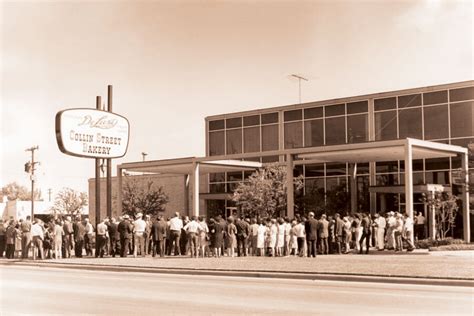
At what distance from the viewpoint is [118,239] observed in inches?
1129

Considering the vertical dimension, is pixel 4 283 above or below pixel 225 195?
below

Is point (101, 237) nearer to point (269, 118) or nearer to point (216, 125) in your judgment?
point (269, 118)

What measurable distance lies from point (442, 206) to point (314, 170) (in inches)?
503

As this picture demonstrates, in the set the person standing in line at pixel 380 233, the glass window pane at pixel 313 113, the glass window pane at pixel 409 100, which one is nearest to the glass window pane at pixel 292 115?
the glass window pane at pixel 313 113

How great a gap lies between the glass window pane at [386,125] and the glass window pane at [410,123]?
1.45ft

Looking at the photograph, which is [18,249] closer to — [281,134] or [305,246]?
[305,246]

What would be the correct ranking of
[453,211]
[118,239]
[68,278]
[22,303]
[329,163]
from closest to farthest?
[22,303], [68,278], [118,239], [453,211], [329,163]

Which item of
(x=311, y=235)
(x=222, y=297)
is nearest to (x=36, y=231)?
(x=311, y=235)

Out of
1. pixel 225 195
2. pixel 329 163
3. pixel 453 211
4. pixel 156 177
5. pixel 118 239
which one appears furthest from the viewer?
pixel 156 177

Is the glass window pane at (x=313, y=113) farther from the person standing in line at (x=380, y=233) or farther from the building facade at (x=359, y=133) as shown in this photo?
the person standing in line at (x=380, y=233)

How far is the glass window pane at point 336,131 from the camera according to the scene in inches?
1762

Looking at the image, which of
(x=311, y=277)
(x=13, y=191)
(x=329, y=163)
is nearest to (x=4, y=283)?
(x=311, y=277)

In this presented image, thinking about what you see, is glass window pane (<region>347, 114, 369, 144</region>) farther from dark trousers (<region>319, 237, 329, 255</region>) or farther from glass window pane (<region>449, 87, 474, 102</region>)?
dark trousers (<region>319, 237, 329, 255</region>)

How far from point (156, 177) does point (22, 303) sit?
41.8 meters
